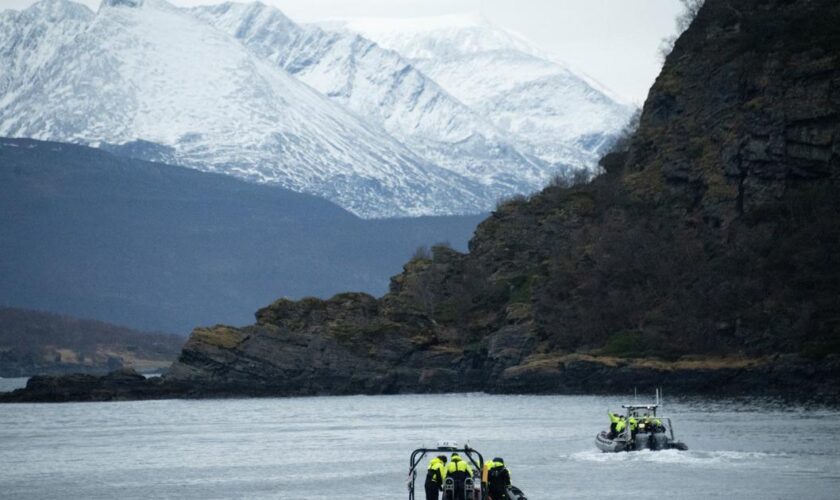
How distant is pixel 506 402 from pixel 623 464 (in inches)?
3358

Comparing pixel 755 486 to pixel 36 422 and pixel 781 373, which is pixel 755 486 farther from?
pixel 36 422

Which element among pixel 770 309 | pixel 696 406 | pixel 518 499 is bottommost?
pixel 518 499

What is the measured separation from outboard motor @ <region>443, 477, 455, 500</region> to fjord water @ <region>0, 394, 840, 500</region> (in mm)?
22029

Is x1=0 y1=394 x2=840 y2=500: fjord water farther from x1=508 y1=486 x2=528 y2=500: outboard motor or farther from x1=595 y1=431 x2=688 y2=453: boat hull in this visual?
x1=508 y1=486 x2=528 y2=500: outboard motor

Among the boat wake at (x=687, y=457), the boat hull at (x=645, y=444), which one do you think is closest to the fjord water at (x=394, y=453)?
the boat wake at (x=687, y=457)

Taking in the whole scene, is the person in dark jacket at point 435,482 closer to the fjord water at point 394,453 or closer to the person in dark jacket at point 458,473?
the person in dark jacket at point 458,473

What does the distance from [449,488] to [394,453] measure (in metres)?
54.0

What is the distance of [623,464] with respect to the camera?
364 feet

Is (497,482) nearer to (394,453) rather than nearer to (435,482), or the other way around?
(435,482)

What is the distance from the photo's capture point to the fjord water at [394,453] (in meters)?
102

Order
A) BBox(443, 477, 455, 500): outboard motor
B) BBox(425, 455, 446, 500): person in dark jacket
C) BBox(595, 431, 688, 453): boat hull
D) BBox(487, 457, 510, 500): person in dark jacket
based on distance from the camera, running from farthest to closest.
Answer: BBox(595, 431, 688, 453): boat hull < BBox(487, 457, 510, 500): person in dark jacket < BBox(425, 455, 446, 500): person in dark jacket < BBox(443, 477, 455, 500): outboard motor

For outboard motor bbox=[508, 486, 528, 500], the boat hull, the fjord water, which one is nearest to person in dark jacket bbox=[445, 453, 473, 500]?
outboard motor bbox=[508, 486, 528, 500]

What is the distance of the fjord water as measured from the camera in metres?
102

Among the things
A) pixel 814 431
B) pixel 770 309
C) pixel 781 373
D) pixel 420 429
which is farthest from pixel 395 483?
pixel 770 309
